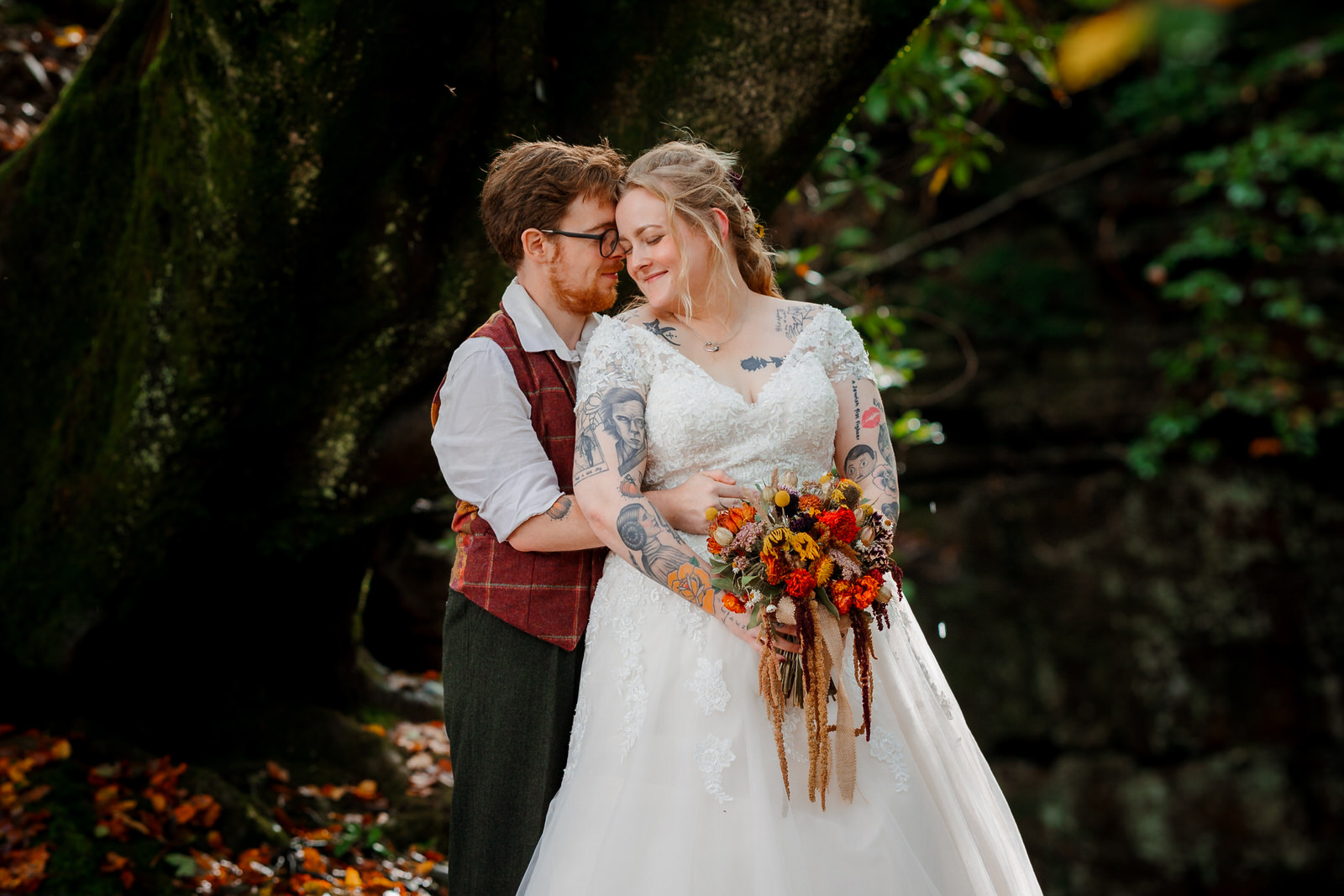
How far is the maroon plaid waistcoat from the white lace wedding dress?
84 millimetres

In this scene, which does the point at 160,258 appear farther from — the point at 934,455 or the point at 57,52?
the point at 934,455

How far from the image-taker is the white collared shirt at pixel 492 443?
7.87 ft

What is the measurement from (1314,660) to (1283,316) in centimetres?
318

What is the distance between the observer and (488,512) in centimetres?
243

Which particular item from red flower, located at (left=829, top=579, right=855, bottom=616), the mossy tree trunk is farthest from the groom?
the mossy tree trunk

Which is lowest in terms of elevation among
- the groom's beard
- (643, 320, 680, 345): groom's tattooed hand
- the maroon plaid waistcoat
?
the maroon plaid waistcoat

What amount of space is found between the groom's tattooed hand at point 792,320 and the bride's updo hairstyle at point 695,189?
176 millimetres

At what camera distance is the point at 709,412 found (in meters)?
2.38

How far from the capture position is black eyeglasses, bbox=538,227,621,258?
264cm

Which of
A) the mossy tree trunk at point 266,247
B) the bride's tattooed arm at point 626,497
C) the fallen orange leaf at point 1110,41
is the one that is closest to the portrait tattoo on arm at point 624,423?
the bride's tattooed arm at point 626,497

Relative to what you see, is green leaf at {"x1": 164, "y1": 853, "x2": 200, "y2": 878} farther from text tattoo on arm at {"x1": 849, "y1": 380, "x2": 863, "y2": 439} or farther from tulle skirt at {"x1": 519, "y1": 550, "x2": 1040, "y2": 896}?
text tattoo on arm at {"x1": 849, "y1": 380, "x2": 863, "y2": 439}

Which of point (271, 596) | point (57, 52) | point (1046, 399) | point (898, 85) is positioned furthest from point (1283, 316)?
point (57, 52)

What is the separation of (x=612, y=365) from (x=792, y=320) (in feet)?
1.74

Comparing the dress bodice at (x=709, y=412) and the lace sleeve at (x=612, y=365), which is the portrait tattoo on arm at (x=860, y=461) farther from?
the lace sleeve at (x=612, y=365)
